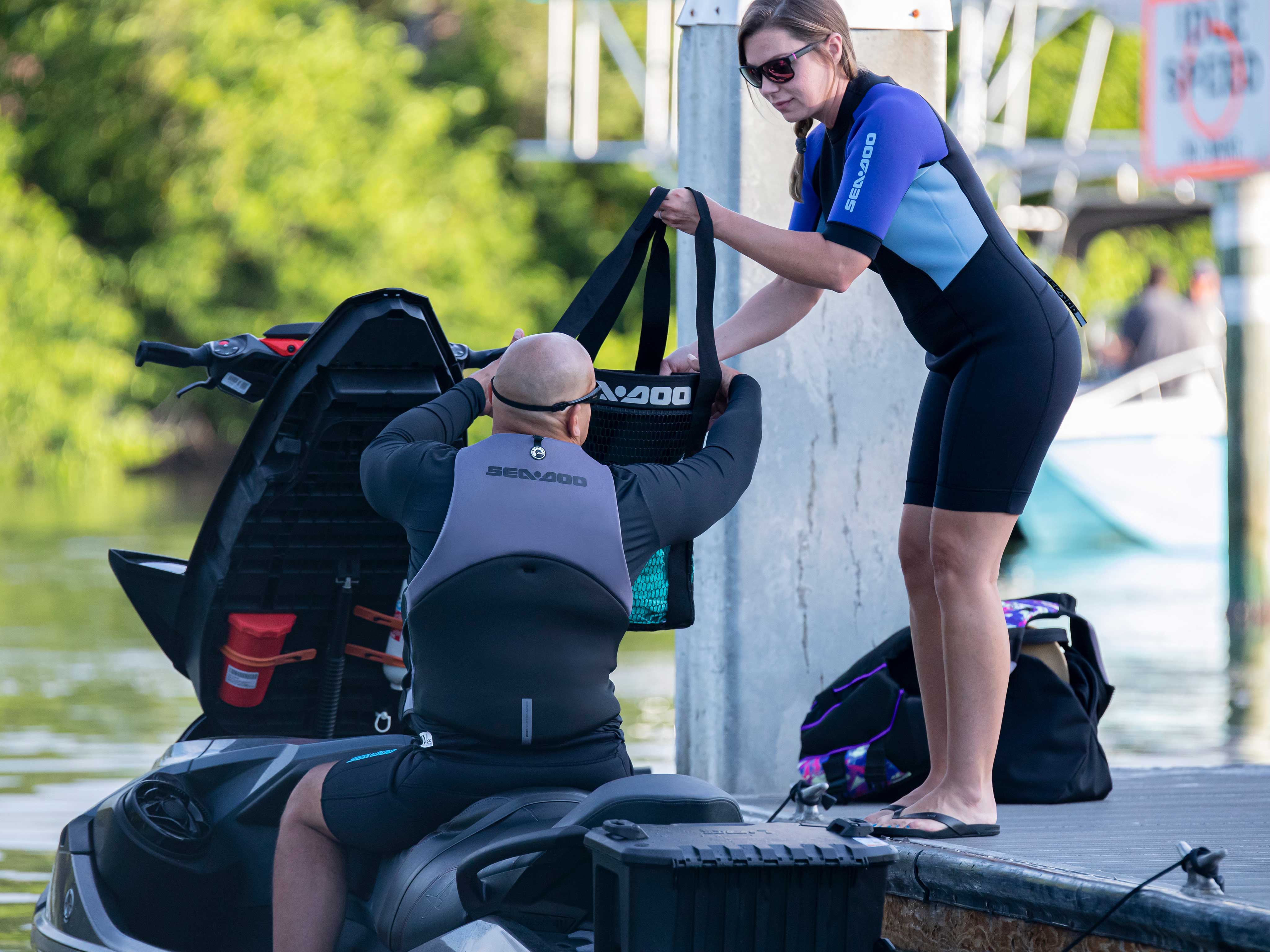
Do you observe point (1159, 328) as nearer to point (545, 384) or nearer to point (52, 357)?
point (545, 384)

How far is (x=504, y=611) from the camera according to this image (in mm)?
2846

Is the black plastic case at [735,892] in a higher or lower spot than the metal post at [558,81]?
lower

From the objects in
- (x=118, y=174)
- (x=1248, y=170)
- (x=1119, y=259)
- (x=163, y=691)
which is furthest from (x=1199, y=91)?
(x=118, y=174)

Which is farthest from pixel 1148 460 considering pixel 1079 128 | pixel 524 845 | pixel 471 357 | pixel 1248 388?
pixel 524 845

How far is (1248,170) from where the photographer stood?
1049 centimetres

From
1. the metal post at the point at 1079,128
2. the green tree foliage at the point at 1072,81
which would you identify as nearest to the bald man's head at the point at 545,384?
the metal post at the point at 1079,128

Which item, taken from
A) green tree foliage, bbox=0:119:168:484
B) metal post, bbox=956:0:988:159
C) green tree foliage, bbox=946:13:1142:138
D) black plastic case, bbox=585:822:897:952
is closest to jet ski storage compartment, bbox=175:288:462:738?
black plastic case, bbox=585:822:897:952

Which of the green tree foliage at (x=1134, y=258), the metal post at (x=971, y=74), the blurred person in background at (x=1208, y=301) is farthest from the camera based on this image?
the green tree foliage at (x=1134, y=258)

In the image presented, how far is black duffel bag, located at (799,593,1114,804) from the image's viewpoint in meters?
4.09

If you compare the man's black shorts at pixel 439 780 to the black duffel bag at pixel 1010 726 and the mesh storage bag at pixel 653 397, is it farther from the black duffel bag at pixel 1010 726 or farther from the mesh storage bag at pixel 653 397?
the black duffel bag at pixel 1010 726

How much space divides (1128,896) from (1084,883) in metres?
0.12

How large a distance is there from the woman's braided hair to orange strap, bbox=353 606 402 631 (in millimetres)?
1398

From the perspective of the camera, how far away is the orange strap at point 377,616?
3904 millimetres

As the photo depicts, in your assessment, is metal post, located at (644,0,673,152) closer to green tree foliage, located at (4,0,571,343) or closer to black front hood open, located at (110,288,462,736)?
green tree foliage, located at (4,0,571,343)
